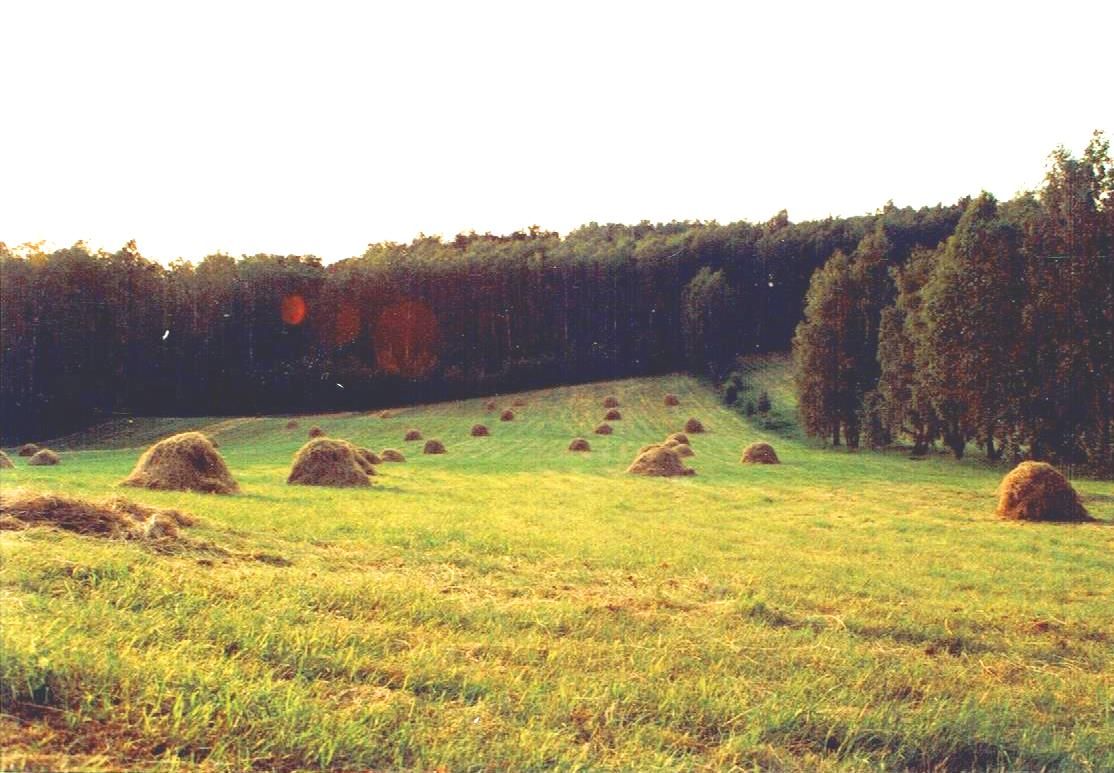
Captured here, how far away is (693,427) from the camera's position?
2066 inches

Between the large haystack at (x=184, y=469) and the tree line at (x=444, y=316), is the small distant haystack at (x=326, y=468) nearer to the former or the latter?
the large haystack at (x=184, y=469)

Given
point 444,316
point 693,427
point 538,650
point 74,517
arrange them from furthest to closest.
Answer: point 444,316, point 693,427, point 74,517, point 538,650

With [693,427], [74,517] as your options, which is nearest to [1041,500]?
[74,517]

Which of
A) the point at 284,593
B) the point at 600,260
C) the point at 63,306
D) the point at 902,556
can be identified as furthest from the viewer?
the point at 600,260

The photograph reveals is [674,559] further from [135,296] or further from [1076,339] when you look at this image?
[135,296]

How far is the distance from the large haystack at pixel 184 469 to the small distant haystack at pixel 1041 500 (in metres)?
19.6

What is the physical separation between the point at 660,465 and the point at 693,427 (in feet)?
73.2

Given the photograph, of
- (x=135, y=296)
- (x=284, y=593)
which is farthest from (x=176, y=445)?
(x=135, y=296)

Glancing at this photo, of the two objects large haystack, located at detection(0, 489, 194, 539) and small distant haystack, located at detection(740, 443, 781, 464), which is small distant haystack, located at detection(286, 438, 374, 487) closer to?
large haystack, located at detection(0, 489, 194, 539)

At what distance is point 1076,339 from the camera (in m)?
33.6

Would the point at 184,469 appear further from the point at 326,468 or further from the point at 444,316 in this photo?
the point at 444,316

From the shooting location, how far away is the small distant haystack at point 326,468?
79.0 ft

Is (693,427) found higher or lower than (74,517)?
lower

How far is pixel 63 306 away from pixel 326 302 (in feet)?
101
